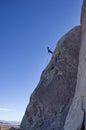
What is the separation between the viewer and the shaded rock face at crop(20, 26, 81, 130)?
2427 cm

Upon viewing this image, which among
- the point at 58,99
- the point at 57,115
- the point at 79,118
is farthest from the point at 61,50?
the point at 79,118

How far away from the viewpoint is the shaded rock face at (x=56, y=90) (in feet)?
79.6

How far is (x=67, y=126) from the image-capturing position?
18.0 metres

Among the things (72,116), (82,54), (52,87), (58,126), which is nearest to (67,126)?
(72,116)

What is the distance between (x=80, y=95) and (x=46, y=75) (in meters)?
11.4

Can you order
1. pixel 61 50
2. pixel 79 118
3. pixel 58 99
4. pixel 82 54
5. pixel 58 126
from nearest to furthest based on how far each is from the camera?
pixel 79 118
pixel 82 54
pixel 58 126
pixel 58 99
pixel 61 50

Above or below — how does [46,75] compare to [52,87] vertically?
above

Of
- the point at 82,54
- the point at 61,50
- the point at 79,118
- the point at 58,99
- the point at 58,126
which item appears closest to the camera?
the point at 79,118

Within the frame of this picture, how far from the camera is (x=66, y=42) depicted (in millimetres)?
28484

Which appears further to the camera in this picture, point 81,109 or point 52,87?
point 52,87

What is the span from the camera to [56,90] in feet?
85.6

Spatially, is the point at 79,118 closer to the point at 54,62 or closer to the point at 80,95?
the point at 80,95

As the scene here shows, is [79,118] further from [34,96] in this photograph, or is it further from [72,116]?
[34,96]

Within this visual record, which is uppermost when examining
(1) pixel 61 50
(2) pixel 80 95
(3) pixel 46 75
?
(1) pixel 61 50
